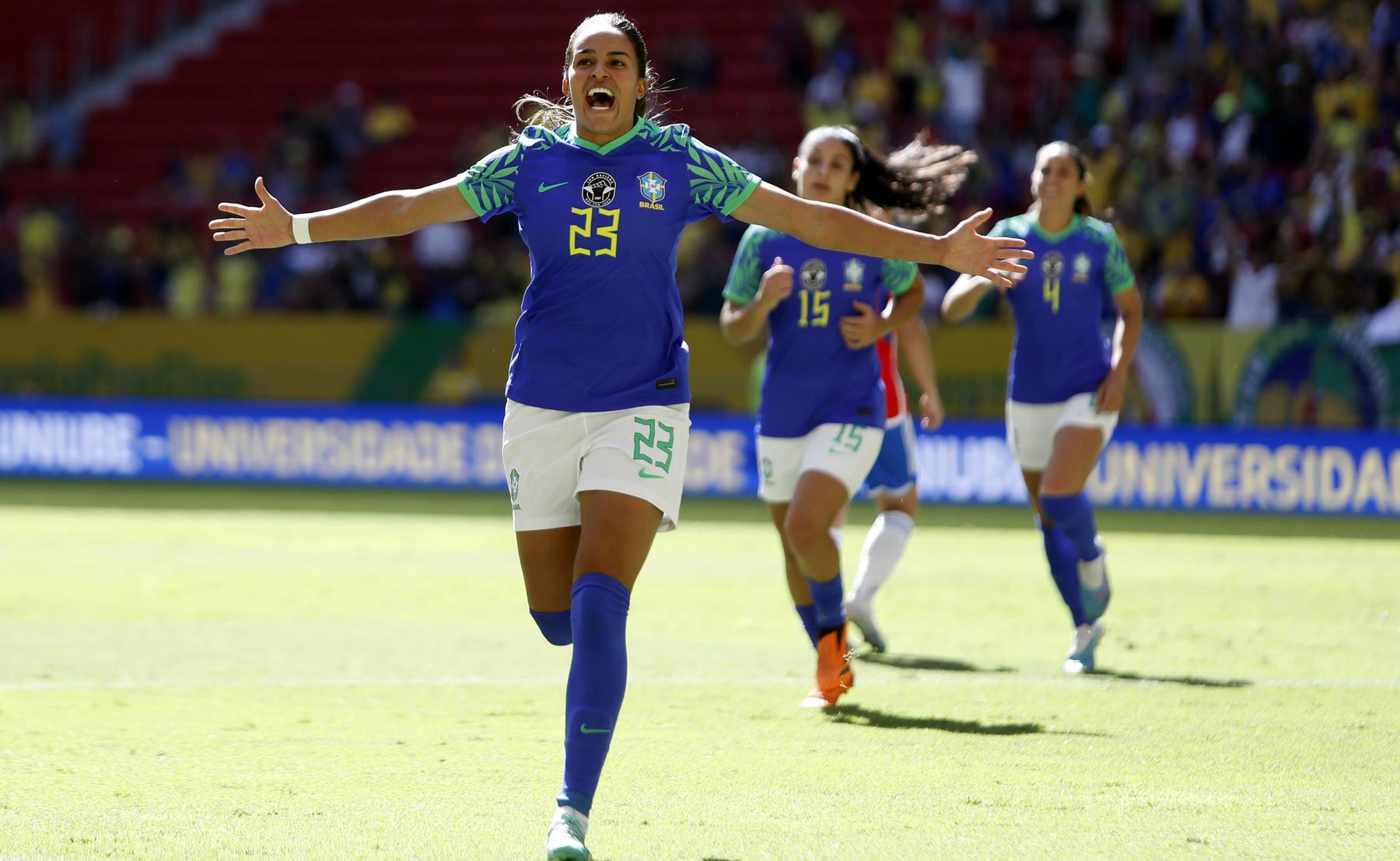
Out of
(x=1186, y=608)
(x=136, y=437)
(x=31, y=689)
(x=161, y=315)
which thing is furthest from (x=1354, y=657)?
(x=161, y=315)

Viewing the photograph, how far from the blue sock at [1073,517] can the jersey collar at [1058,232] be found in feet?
4.28

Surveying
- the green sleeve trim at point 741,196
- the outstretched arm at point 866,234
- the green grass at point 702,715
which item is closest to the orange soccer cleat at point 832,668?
the green grass at point 702,715

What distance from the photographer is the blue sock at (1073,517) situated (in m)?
8.70

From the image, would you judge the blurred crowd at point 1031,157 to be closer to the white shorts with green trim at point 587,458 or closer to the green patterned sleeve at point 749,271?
the green patterned sleeve at point 749,271

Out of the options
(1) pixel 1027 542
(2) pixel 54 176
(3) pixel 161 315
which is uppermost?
(2) pixel 54 176

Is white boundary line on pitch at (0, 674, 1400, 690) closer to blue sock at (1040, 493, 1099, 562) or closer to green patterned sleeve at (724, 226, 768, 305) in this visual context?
blue sock at (1040, 493, 1099, 562)

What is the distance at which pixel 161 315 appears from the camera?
76.9 feet

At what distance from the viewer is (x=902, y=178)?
8.67 meters

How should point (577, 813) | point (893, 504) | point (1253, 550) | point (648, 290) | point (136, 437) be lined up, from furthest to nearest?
point (136, 437), point (1253, 550), point (893, 504), point (648, 290), point (577, 813)

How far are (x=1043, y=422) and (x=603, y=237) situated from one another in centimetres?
425

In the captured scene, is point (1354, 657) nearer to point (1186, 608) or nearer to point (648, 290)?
point (1186, 608)

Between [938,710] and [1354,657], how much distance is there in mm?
2704

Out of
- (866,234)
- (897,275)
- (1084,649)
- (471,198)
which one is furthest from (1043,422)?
(471,198)

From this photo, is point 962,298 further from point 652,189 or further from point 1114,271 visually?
point 652,189
